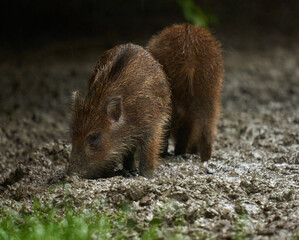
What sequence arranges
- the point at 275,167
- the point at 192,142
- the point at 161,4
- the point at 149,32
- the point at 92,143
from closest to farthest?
the point at 92,143, the point at 275,167, the point at 192,142, the point at 149,32, the point at 161,4

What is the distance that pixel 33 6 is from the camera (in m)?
13.4

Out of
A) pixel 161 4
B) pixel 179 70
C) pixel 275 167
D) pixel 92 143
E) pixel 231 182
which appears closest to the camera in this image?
pixel 231 182

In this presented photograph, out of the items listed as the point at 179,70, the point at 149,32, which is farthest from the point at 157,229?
the point at 149,32

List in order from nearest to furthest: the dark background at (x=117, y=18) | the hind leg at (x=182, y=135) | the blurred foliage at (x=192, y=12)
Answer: the hind leg at (x=182, y=135)
the blurred foliage at (x=192, y=12)
the dark background at (x=117, y=18)

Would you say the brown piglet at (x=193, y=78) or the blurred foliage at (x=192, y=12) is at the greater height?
the blurred foliage at (x=192, y=12)

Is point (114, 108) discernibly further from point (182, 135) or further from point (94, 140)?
point (182, 135)

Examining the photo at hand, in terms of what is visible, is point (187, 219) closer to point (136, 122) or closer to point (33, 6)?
point (136, 122)

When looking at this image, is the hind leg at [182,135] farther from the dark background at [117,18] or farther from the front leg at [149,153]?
the dark background at [117,18]

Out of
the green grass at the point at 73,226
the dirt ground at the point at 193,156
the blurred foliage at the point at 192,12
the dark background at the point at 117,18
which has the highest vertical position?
the dark background at the point at 117,18

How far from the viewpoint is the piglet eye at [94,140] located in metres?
5.27

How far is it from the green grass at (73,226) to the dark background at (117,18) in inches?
330

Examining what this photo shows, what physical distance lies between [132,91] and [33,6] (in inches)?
343

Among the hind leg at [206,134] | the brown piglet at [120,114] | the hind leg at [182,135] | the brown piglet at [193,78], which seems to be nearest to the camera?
the brown piglet at [120,114]

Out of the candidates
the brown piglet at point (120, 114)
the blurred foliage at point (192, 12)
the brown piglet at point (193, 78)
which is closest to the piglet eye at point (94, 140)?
the brown piglet at point (120, 114)
